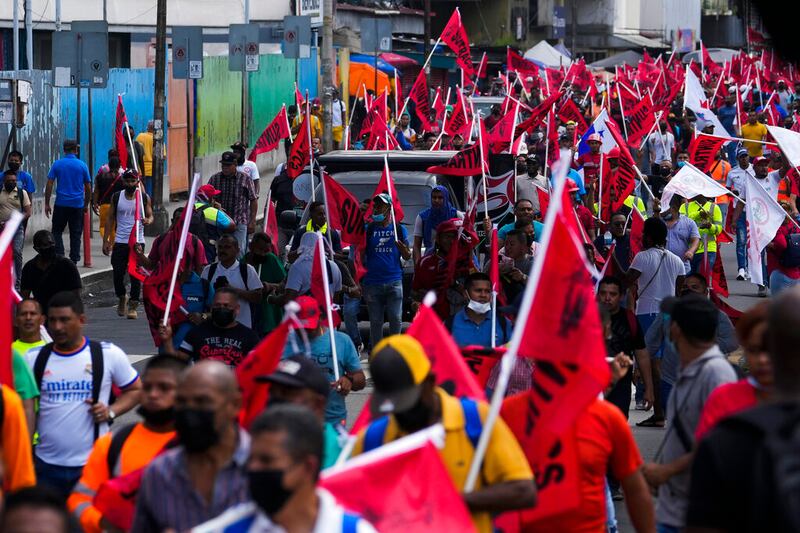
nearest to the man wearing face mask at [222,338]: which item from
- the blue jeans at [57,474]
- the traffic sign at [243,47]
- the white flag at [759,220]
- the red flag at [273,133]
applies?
the blue jeans at [57,474]

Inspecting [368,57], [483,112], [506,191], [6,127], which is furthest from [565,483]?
[368,57]

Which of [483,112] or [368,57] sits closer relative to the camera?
[483,112]

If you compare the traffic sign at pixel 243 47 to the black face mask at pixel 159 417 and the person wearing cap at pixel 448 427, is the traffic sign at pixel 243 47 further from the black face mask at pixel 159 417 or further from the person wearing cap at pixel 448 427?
the person wearing cap at pixel 448 427

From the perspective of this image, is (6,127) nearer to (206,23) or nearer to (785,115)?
(206,23)

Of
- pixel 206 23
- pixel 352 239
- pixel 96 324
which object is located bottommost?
pixel 96 324

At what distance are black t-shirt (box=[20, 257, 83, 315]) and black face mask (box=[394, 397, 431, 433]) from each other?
800 centimetres

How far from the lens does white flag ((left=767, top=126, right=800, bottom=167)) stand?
44.3 ft

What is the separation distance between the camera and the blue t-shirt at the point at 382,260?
14.7 meters

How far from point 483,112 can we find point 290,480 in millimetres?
33847

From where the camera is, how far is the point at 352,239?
1505 centimetres

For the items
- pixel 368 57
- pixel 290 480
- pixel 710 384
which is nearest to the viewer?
pixel 290 480

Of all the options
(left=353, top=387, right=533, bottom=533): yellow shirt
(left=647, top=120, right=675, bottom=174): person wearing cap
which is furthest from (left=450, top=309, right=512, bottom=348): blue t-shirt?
(left=647, top=120, right=675, bottom=174): person wearing cap

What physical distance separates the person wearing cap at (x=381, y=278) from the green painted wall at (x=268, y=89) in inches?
920

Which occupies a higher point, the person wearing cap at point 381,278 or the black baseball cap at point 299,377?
the black baseball cap at point 299,377
